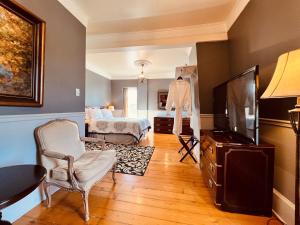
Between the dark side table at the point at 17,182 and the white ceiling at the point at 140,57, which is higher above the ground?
the white ceiling at the point at 140,57

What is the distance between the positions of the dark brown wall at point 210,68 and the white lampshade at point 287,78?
Result: 6.38 feet

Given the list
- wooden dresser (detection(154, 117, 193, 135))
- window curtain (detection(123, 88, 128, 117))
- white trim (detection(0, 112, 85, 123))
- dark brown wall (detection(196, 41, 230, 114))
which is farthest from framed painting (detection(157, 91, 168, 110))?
white trim (detection(0, 112, 85, 123))

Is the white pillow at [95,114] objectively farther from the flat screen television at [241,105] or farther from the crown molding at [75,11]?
the flat screen television at [241,105]

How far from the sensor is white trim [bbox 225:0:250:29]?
86.9 inches

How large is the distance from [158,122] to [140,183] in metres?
4.54

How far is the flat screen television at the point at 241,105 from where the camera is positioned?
4.95 ft

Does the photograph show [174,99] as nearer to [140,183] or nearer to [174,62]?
[140,183]

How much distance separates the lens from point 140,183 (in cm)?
237

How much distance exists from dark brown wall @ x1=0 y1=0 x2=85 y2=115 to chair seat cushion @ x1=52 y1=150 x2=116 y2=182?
73 centimetres

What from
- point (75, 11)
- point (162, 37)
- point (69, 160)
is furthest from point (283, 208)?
point (75, 11)

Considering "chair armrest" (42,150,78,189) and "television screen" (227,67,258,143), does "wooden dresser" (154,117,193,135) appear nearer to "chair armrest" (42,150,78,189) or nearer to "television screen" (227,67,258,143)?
"television screen" (227,67,258,143)

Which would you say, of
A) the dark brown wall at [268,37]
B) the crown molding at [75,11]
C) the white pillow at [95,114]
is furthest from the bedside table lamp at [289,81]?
the white pillow at [95,114]

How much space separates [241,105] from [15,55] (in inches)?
94.9

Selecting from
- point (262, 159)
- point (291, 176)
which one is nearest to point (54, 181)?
point (262, 159)
